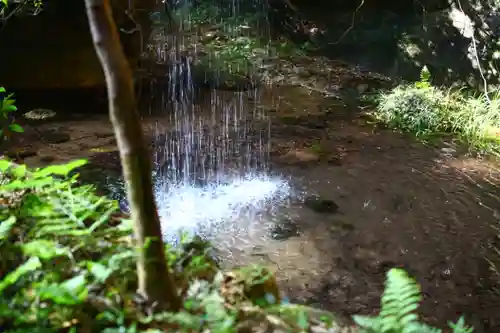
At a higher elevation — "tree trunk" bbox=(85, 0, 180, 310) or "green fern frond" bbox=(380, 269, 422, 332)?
"tree trunk" bbox=(85, 0, 180, 310)

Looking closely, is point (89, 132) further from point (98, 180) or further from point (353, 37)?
point (353, 37)

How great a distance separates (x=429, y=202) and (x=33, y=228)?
185 inches

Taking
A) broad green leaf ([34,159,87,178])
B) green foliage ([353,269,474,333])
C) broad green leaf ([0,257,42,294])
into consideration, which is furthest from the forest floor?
broad green leaf ([0,257,42,294])

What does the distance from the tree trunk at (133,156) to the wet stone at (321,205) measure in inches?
145

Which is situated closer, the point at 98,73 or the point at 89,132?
the point at 89,132

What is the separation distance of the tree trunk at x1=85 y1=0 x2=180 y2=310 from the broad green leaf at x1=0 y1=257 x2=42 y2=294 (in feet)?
1.33

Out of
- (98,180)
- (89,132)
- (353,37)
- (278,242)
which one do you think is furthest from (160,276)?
(353,37)

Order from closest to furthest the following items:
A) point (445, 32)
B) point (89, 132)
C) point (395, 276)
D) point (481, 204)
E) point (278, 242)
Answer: point (395, 276) < point (278, 242) < point (481, 204) < point (89, 132) < point (445, 32)

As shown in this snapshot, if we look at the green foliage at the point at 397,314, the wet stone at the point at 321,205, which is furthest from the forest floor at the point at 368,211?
the green foliage at the point at 397,314

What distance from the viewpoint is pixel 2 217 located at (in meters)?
2.41

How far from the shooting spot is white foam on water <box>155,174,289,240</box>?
16.7 ft

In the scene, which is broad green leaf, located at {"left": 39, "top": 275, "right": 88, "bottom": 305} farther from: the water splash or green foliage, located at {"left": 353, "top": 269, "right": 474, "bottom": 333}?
the water splash

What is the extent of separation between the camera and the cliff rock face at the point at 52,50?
26.9 feet

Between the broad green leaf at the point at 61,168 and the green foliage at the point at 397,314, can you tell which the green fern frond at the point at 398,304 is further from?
the broad green leaf at the point at 61,168
